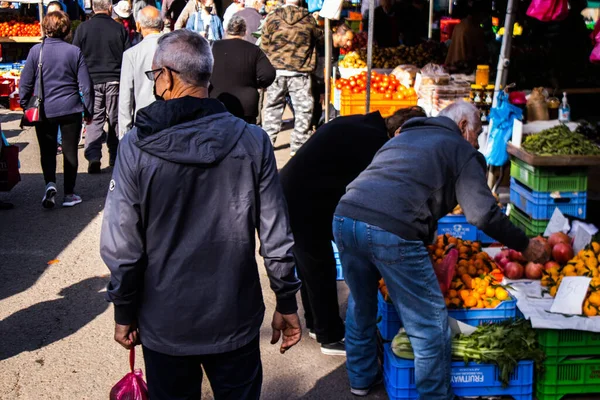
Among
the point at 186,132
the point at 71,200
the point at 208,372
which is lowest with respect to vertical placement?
the point at 71,200

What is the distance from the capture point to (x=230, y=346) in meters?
3.15

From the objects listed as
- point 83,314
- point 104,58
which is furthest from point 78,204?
point 83,314

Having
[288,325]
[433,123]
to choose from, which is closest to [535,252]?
[433,123]

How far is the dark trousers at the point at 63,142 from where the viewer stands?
8.81 metres

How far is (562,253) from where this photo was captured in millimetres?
5422

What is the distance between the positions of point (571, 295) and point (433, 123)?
132cm

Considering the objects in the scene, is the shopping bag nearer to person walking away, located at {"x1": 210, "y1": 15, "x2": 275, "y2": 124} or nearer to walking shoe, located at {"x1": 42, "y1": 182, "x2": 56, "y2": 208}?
walking shoe, located at {"x1": 42, "y1": 182, "x2": 56, "y2": 208}

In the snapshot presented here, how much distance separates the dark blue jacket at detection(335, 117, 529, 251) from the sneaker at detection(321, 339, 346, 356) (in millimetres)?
1465

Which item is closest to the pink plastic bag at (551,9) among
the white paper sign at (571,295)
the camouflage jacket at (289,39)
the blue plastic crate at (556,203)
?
the blue plastic crate at (556,203)

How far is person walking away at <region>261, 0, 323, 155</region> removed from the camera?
10812 millimetres

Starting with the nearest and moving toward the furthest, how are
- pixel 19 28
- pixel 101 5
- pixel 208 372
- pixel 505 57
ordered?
pixel 208 372, pixel 505 57, pixel 101 5, pixel 19 28

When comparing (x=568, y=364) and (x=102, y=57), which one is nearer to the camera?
(x=568, y=364)

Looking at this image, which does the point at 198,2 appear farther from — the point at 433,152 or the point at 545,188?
the point at 433,152

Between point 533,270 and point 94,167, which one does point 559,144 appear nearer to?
point 533,270
